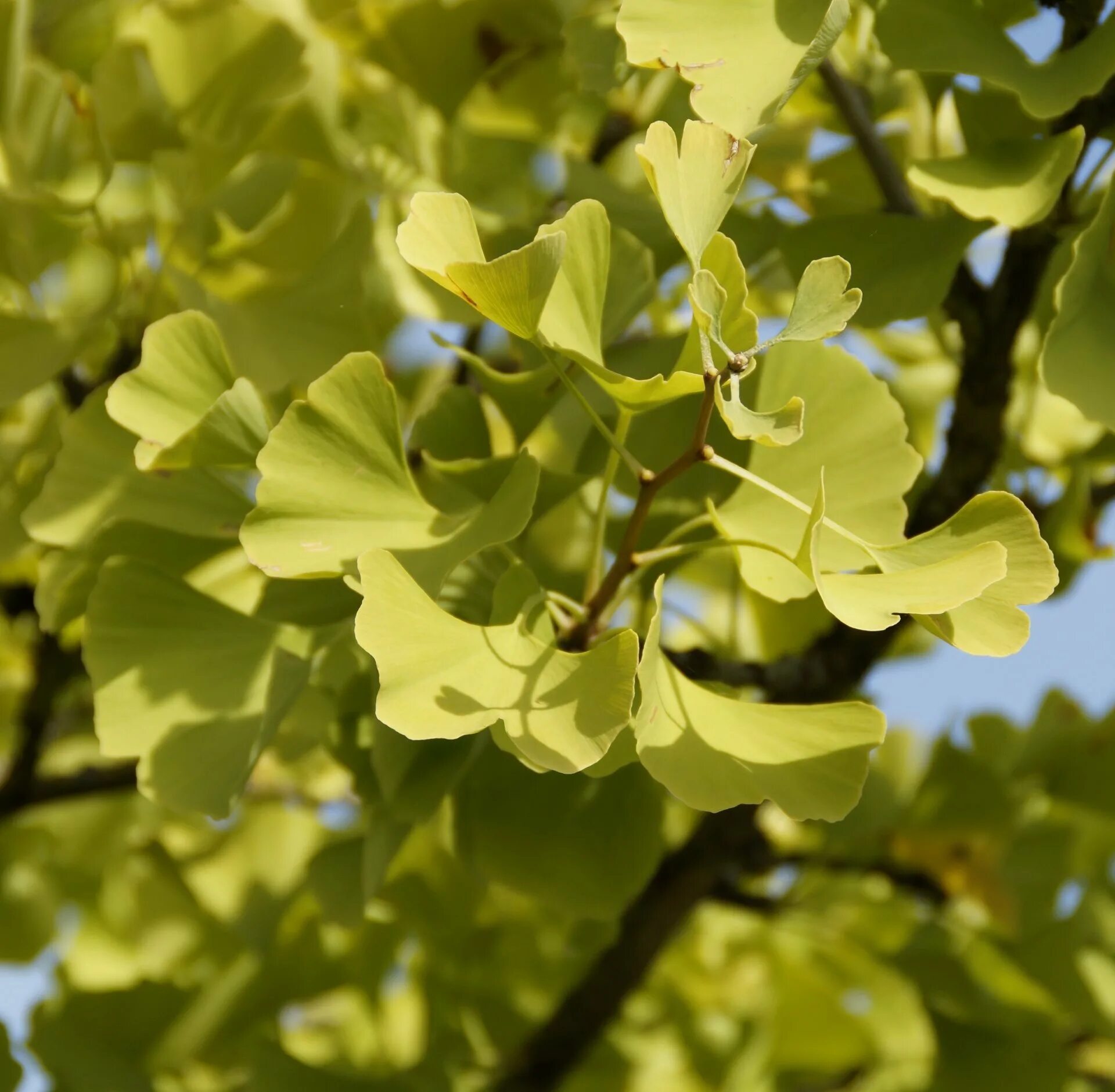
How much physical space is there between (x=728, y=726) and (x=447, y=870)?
482 mm

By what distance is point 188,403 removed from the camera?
452mm

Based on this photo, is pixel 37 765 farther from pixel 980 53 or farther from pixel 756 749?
pixel 980 53

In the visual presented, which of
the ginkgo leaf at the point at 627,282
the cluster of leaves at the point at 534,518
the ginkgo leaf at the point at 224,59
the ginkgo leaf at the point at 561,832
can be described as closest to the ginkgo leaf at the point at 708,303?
the cluster of leaves at the point at 534,518

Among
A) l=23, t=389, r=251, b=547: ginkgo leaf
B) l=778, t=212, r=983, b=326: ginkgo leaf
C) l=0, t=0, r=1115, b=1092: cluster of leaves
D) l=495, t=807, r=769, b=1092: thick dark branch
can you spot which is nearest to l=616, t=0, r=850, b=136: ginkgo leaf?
l=0, t=0, r=1115, b=1092: cluster of leaves

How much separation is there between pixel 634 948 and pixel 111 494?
463 millimetres

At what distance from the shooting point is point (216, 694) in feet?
1.51

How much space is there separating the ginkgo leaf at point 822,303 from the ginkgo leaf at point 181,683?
0.71ft

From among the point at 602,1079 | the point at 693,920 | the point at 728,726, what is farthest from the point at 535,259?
the point at 693,920

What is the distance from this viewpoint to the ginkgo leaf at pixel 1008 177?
467 mm

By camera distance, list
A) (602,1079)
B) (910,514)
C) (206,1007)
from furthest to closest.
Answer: (602,1079) < (206,1007) < (910,514)

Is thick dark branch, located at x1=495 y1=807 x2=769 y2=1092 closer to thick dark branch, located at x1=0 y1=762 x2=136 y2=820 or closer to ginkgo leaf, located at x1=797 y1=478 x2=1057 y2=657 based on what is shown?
thick dark branch, located at x1=0 y1=762 x2=136 y2=820

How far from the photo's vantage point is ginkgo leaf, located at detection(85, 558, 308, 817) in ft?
1.46

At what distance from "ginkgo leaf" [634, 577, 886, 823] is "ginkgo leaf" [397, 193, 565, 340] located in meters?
0.09

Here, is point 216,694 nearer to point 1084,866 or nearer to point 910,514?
point 910,514
